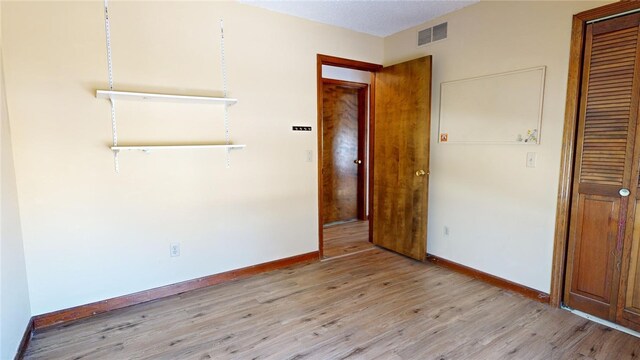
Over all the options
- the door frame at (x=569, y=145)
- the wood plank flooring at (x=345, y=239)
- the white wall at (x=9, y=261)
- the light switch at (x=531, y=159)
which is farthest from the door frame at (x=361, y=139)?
the white wall at (x=9, y=261)

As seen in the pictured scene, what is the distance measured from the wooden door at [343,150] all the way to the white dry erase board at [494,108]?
79.0 inches

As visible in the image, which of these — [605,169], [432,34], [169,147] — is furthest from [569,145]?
[169,147]

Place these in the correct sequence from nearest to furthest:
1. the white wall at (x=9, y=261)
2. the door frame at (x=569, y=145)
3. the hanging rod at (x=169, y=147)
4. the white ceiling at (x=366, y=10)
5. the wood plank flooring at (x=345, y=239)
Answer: the white wall at (x=9, y=261), the door frame at (x=569, y=145), the hanging rod at (x=169, y=147), the white ceiling at (x=366, y=10), the wood plank flooring at (x=345, y=239)

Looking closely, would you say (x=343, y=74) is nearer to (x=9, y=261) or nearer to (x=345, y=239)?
(x=345, y=239)

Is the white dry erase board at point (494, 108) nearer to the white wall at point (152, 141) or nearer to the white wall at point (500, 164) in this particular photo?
the white wall at point (500, 164)

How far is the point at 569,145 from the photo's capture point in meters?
2.42

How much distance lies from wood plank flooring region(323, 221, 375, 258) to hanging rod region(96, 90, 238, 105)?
80.0 inches

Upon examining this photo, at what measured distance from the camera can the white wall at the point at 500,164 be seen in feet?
8.27

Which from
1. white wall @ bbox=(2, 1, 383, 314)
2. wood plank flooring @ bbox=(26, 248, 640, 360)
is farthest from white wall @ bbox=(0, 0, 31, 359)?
wood plank flooring @ bbox=(26, 248, 640, 360)

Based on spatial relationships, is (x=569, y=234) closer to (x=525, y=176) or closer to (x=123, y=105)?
(x=525, y=176)

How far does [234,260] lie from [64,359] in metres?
1.38

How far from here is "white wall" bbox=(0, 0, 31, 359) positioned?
1.79m

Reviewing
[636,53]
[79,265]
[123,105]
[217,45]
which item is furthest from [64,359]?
[636,53]

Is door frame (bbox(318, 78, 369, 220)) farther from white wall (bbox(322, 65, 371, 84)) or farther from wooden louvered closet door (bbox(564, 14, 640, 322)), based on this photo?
wooden louvered closet door (bbox(564, 14, 640, 322))
